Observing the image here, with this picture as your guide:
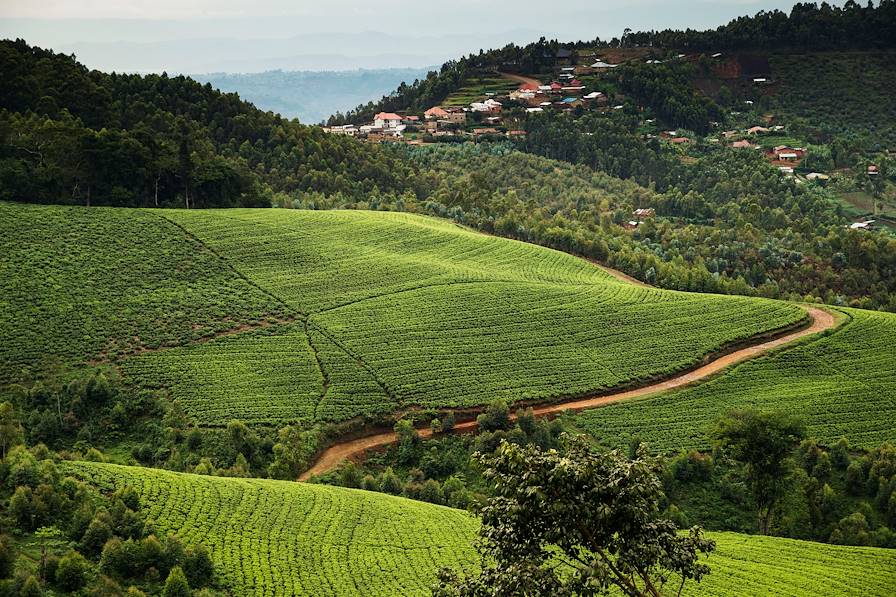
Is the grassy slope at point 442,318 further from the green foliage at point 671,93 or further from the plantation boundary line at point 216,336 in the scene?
the green foliage at point 671,93

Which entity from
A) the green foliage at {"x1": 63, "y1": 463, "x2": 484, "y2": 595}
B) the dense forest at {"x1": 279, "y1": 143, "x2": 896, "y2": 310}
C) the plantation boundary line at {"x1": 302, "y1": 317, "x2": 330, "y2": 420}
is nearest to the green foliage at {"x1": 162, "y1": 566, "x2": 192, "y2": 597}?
the green foliage at {"x1": 63, "y1": 463, "x2": 484, "y2": 595}

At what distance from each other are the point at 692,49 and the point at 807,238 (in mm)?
97865

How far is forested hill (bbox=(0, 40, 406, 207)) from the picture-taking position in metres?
85.4

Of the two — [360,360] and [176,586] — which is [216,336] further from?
[176,586]

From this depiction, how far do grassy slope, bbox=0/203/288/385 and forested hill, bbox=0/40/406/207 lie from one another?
6.68 m

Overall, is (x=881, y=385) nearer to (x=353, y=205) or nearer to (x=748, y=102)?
(x=353, y=205)

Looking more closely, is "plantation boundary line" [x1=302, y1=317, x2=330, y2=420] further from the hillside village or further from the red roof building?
the red roof building

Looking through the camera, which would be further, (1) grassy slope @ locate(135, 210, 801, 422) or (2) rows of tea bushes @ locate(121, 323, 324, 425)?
(1) grassy slope @ locate(135, 210, 801, 422)

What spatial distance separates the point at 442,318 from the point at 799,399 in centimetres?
2626

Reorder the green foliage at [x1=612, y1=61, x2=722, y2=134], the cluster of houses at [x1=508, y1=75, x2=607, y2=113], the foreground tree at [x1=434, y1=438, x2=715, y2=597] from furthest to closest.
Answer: the cluster of houses at [x1=508, y1=75, x2=607, y2=113], the green foliage at [x1=612, y1=61, x2=722, y2=134], the foreground tree at [x1=434, y1=438, x2=715, y2=597]

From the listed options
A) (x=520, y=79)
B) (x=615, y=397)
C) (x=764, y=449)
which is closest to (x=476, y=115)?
(x=520, y=79)

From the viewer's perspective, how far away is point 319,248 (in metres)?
81.4

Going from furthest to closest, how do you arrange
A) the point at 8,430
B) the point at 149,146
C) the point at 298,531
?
the point at 149,146
the point at 8,430
the point at 298,531

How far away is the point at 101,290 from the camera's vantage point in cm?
6769
